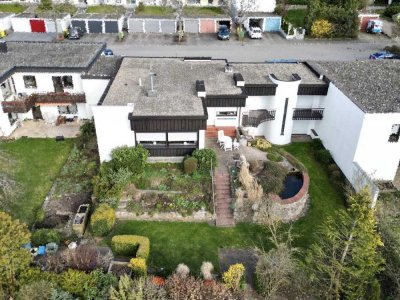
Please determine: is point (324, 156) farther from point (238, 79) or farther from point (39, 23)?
point (39, 23)

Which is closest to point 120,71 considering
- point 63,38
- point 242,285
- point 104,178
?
point 104,178

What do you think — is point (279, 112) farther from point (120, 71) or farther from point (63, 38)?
point (63, 38)

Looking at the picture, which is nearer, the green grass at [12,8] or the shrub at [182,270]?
the shrub at [182,270]

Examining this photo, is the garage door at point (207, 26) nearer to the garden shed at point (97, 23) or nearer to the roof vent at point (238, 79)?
the garden shed at point (97, 23)

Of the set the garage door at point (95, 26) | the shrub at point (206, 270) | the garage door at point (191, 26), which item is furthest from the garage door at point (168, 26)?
the shrub at point (206, 270)

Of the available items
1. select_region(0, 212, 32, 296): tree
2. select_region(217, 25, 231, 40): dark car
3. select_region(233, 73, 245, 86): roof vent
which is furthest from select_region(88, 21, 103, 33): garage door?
select_region(0, 212, 32, 296): tree

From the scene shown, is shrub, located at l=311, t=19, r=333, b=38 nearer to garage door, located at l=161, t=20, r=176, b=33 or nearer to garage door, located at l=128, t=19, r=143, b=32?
garage door, located at l=161, t=20, r=176, b=33

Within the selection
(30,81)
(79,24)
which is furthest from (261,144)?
(79,24)
